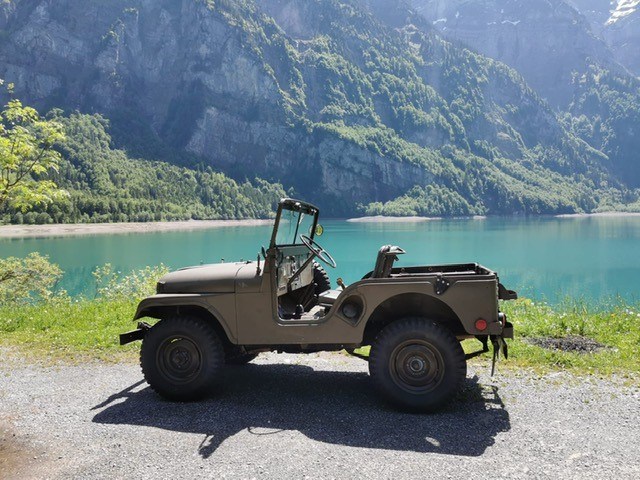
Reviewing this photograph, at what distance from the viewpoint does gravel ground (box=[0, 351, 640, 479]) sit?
463 cm

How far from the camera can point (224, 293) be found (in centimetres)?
647

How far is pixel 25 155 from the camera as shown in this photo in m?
12.2

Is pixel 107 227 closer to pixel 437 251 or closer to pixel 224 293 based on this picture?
pixel 437 251

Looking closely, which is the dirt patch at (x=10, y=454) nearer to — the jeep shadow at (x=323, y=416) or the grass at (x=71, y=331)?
the jeep shadow at (x=323, y=416)

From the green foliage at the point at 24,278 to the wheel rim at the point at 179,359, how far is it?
53.1 ft

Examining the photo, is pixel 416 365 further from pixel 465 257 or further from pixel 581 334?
pixel 465 257

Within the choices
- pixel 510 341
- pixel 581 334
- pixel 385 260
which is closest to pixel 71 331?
pixel 385 260

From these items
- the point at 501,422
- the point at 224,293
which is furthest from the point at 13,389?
the point at 501,422

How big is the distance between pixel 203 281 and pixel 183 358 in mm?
1066

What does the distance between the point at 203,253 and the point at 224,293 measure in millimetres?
66970

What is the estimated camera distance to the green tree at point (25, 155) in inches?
467

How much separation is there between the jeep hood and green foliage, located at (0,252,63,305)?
1602 cm

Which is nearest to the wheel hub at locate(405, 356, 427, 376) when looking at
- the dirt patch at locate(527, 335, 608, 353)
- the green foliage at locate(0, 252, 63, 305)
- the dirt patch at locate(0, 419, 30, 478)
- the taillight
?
the taillight

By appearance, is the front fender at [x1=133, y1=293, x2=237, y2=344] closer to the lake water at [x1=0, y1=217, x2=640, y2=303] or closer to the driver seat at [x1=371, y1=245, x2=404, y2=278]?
the driver seat at [x1=371, y1=245, x2=404, y2=278]
